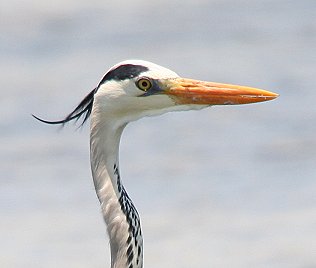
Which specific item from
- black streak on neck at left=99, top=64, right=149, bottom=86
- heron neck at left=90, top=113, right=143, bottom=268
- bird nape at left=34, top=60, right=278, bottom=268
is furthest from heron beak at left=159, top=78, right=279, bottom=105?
heron neck at left=90, top=113, right=143, bottom=268

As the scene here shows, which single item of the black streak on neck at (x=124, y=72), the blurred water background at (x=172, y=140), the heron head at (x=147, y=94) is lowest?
the blurred water background at (x=172, y=140)

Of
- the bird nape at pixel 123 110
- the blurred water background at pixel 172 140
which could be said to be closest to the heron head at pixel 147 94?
the bird nape at pixel 123 110

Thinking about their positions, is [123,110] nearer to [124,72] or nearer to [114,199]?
[124,72]

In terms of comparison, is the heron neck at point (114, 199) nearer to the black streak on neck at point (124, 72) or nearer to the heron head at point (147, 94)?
the heron head at point (147, 94)

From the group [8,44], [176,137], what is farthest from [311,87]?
[8,44]

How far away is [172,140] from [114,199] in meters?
7.01

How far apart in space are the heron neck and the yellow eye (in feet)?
0.68

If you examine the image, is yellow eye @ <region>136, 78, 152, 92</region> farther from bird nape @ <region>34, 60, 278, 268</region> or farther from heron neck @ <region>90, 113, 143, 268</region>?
heron neck @ <region>90, 113, 143, 268</region>

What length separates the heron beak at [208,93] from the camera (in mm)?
7047

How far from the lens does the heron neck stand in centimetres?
698

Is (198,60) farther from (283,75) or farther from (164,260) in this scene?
(164,260)

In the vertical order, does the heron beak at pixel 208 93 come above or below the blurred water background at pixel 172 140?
above

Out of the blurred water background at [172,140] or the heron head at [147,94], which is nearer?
the heron head at [147,94]

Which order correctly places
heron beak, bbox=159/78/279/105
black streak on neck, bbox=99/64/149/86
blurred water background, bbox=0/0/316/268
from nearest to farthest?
black streak on neck, bbox=99/64/149/86 → heron beak, bbox=159/78/279/105 → blurred water background, bbox=0/0/316/268
